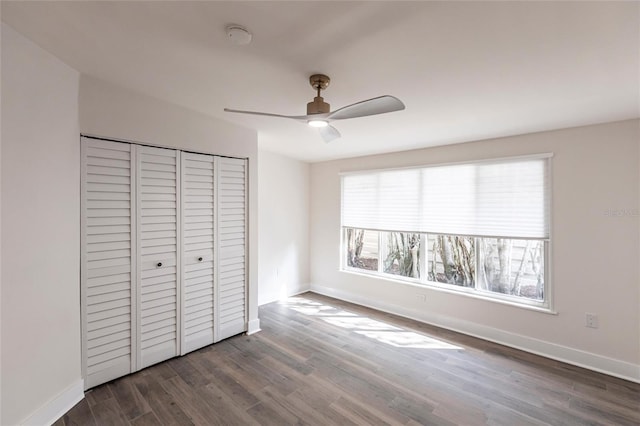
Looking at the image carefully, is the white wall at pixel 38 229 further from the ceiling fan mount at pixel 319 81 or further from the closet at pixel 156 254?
the ceiling fan mount at pixel 319 81

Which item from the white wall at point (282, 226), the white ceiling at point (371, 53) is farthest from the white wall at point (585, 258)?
the white wall at point (282, 226)

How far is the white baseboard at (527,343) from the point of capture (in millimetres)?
2637

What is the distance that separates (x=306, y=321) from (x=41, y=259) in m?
2.81

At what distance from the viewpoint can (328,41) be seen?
1603 millimetres

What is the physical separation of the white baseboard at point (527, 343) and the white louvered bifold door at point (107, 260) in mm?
3211

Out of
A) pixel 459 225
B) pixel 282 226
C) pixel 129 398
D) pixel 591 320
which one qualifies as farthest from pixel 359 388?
pixel 282 226

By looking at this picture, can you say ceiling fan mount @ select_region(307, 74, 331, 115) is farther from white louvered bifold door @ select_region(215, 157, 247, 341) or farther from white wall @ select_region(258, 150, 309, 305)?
white wall @ select_region(258, 150, 309, 305)

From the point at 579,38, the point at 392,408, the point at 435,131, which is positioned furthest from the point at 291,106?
the point at 392,408

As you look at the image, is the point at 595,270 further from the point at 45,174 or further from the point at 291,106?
the point at 45,174

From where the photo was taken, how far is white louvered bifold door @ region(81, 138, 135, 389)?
2258mm

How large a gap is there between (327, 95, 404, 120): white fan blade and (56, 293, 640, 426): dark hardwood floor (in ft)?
7.08

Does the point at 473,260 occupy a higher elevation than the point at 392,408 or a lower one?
higher

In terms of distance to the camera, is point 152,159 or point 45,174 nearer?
point 45,174

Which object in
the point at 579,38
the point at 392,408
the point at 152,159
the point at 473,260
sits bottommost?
the point at 392,408
